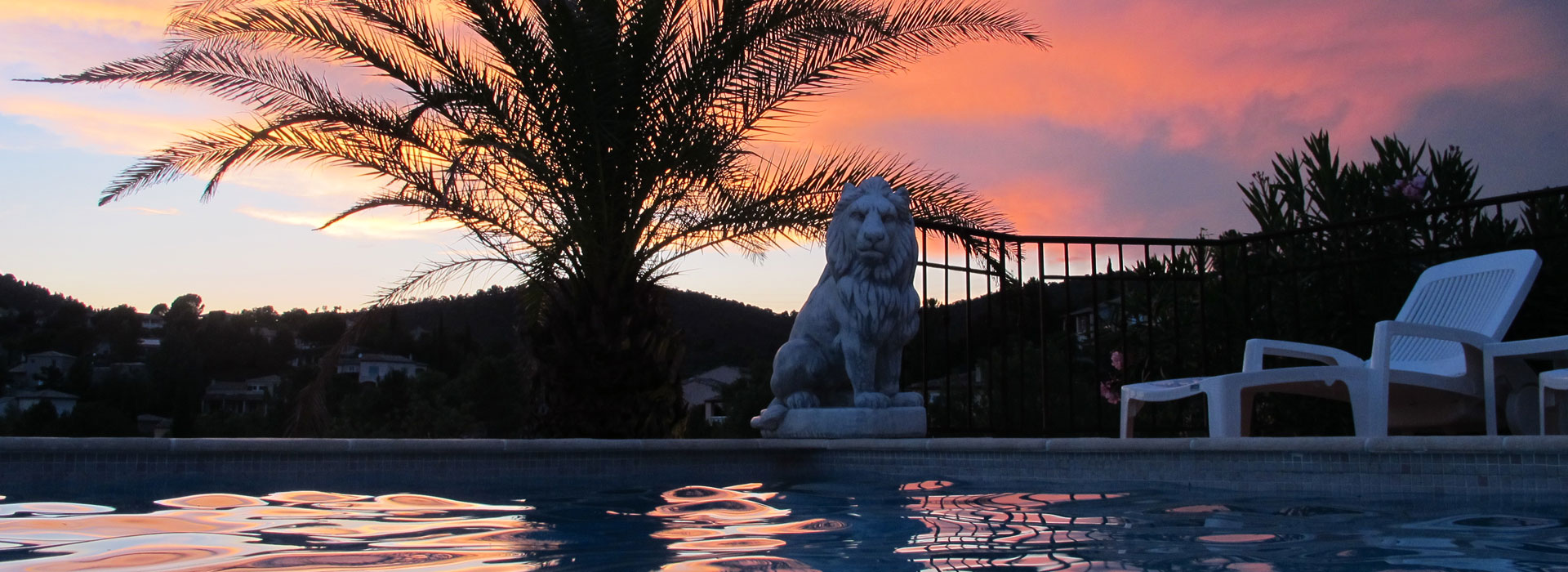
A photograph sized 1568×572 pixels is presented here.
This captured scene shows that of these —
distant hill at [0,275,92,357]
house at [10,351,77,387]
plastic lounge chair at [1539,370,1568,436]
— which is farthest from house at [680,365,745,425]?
plastic lounge chair at [1539,370,1568,436]

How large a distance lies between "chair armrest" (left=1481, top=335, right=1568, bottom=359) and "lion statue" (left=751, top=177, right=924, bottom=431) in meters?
2.42

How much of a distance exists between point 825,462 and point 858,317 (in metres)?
0.71

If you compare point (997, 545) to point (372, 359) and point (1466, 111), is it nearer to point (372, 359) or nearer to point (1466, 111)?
point (1466, 111)

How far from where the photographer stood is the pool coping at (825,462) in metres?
3.03

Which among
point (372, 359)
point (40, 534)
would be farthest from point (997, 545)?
point (372, 359)

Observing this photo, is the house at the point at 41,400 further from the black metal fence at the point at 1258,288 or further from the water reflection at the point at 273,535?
the water reflection at the point at 273,535

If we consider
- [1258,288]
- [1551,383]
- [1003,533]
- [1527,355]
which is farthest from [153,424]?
[1551,383]

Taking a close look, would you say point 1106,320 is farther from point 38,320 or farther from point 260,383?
point 38,320

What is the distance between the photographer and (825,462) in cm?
538

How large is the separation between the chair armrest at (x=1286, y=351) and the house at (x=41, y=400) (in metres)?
16.1

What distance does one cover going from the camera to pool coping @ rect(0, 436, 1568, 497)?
303 centimetres

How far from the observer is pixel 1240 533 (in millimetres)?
2449

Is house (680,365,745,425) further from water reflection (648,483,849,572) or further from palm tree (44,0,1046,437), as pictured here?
water reflection (648,483,849,572)

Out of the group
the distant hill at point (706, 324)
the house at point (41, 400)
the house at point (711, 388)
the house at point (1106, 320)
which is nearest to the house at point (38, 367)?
the house at point (41, 400)
